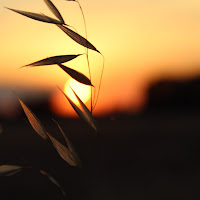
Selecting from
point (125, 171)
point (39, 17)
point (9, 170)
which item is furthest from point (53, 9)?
point (125, 171)

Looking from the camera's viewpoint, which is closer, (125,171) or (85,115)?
(85,115)

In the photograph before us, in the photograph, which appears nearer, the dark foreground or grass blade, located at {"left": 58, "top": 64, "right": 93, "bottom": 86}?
grass blade, located at {"left": 58, "top": 64, "right": 93, "bottom": 86}

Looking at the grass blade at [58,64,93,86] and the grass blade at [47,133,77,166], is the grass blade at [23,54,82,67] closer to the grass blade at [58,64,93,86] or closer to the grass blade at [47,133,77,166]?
the grass blade at [58,64,93,86]

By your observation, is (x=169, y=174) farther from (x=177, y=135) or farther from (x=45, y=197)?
(x=177, y=135)

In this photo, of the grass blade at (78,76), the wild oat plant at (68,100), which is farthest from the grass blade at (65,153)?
the grass blade at (78,76)

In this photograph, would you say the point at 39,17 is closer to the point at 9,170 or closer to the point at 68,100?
the point at 68,100

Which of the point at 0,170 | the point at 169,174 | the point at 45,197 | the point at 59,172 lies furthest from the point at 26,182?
the point at 0,170

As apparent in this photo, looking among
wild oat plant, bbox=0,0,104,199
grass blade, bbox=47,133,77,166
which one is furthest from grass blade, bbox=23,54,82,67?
grass blade, bbox=47,133,77,166

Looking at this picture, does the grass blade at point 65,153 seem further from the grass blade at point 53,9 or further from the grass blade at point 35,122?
the grass blade at point 53,9
